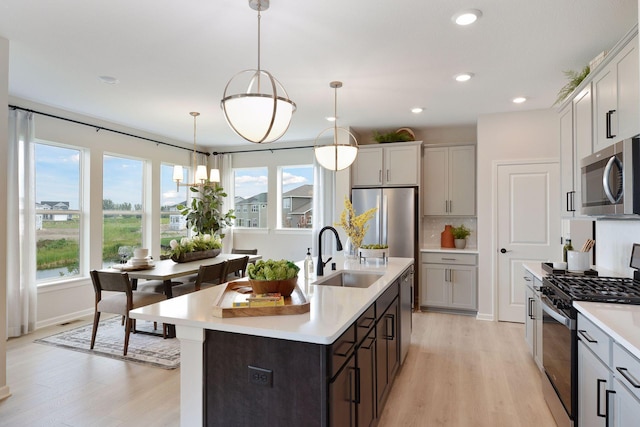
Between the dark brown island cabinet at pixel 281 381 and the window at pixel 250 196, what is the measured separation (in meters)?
5.29

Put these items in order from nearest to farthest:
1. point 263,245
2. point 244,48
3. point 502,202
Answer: point 244,48 → point 502,202 → point 263,245

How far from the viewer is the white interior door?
4.47 m

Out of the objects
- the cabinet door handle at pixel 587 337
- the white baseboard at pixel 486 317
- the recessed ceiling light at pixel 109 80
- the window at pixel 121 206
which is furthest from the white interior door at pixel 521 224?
the window at pixel 121 206

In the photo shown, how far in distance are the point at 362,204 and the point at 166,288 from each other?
9.33 ft

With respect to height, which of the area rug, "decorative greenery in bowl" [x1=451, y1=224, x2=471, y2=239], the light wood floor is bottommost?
the light wood floor

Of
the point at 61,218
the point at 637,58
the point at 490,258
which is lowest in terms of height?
the point at 490,258

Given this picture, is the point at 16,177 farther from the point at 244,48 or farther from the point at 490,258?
the point at 490,258

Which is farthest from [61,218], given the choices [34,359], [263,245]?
[263,245]

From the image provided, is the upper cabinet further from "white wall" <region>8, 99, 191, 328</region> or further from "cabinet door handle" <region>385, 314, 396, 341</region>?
"white wall" <region>8, 99, 191, 328</region>

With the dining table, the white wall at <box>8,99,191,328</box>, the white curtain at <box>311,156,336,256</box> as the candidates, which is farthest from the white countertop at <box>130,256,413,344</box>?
the white curtain at <box>311,156,336,256</box>

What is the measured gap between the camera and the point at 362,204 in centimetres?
538

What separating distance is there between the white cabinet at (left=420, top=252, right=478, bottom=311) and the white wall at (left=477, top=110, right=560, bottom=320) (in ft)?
0.42

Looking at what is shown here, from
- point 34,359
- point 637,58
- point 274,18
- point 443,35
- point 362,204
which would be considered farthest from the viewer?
point 362,204

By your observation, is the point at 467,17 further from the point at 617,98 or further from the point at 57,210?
the point at 57,210
